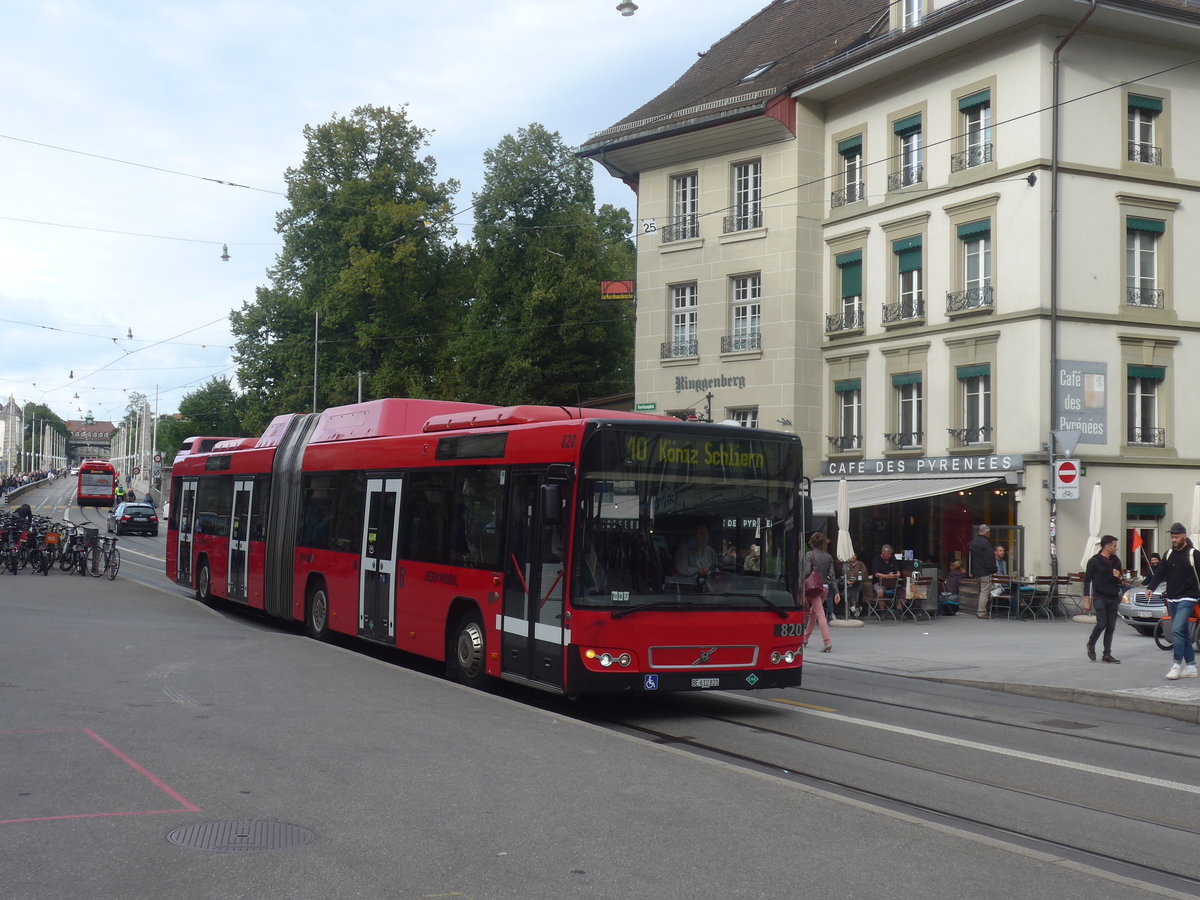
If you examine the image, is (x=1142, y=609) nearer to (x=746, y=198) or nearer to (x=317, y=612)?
(x=317, y=612)

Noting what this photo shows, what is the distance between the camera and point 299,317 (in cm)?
5000

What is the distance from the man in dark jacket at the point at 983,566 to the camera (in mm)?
26047

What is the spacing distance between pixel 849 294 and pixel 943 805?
86.0 ft

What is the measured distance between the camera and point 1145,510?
28.7 m

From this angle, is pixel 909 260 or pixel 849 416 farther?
pixel 849 416

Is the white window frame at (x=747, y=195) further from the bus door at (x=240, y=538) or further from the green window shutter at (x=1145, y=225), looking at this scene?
the bus door at (x=240, y=538)

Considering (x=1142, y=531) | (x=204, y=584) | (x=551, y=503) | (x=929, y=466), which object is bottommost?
(x=204, y=584)

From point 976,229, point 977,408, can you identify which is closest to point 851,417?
point 977,408

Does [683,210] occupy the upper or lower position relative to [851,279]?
upper

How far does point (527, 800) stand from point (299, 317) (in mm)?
44595

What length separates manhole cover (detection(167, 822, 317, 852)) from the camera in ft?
20.5

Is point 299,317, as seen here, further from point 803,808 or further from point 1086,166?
point 803,808

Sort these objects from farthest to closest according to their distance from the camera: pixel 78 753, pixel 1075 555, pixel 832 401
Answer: pixel 832 401 → pixel 1075 555 → pixel 78 753

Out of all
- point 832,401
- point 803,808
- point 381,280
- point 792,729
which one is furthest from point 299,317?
point 803,808
